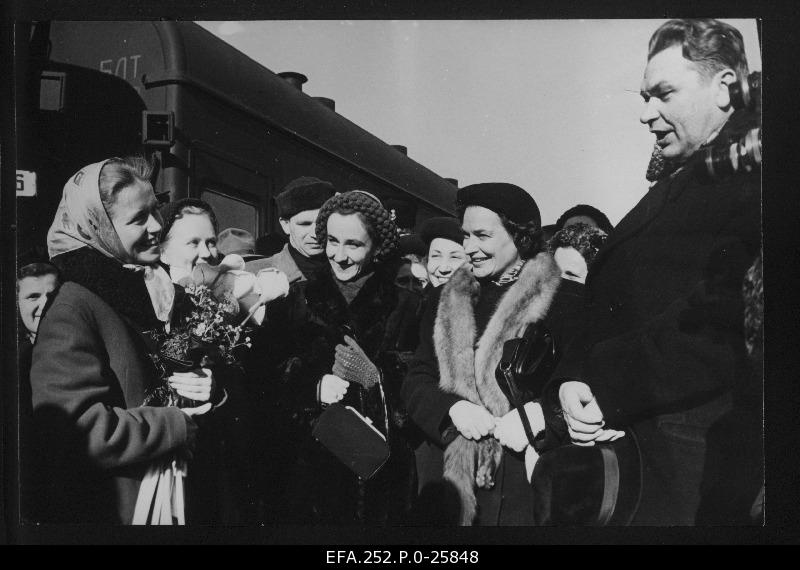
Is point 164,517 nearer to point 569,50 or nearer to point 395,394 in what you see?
point 395,394

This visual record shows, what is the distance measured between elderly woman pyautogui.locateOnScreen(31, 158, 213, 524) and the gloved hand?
0.62 metres

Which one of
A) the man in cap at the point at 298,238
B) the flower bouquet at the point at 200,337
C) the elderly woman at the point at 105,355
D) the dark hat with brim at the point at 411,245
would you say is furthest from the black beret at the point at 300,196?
the elderly woman at the point at 105,355

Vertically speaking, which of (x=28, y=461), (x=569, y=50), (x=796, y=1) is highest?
(x=796, y=1)

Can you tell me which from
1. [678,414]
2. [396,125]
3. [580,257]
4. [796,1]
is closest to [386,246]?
[396,125]

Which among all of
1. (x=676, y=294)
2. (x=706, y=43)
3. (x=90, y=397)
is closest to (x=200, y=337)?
(x=90, y=397)

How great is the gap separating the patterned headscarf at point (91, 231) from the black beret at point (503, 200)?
57.9 inches

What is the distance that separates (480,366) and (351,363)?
1.99 ft

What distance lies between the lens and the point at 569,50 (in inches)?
127

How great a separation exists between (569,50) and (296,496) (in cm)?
247

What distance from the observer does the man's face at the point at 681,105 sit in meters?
3.17

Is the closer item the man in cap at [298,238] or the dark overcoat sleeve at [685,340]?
the dark overcoat sleeve at [685,340]

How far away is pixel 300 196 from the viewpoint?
327 cm

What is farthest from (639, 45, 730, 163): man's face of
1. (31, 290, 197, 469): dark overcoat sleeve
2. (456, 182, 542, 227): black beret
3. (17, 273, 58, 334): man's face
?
(17, 273, 58, 334): man's face

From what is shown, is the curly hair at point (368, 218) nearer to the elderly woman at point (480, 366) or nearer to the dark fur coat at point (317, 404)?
the dark fur coat at point (317, 404)
